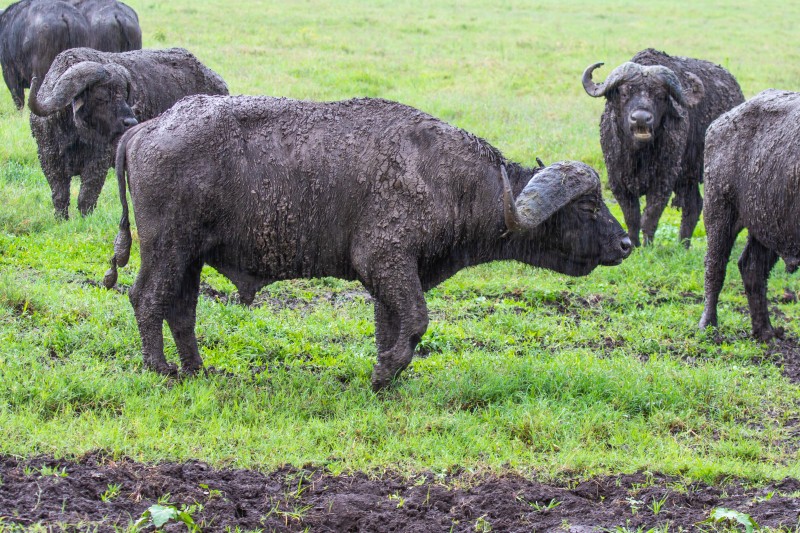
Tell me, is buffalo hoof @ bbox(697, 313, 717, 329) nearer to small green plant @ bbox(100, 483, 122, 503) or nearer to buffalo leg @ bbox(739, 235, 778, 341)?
buffalo leg @ bbox(739, 235, 778, 341)

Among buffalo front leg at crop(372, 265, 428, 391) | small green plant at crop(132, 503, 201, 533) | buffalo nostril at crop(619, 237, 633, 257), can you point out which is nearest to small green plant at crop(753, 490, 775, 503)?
buffalo nostril at crop(619, 237, 633, 257)

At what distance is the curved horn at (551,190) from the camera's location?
6961 millimetres

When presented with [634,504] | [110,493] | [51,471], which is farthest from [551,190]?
[51,471]

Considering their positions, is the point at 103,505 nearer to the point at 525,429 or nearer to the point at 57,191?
the point at 525,429

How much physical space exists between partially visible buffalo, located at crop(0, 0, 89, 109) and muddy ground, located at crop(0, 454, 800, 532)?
11.3 metres

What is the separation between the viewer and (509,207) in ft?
22.5

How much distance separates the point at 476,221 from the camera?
23.6 ft

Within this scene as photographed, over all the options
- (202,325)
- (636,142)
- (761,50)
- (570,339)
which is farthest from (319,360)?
(761,50)

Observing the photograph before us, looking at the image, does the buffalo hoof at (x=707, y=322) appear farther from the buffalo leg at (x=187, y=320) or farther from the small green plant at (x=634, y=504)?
the buffalo leg at (x=187, y=320)

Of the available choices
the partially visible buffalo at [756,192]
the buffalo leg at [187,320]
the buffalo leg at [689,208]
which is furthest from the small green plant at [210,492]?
the buffalo leg at [689,208]

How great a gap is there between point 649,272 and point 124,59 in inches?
267

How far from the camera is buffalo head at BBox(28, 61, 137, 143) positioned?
33.8ft

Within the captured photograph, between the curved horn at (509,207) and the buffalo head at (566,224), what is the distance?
0.02 m

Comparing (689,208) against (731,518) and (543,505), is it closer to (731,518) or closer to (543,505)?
(543,505)
